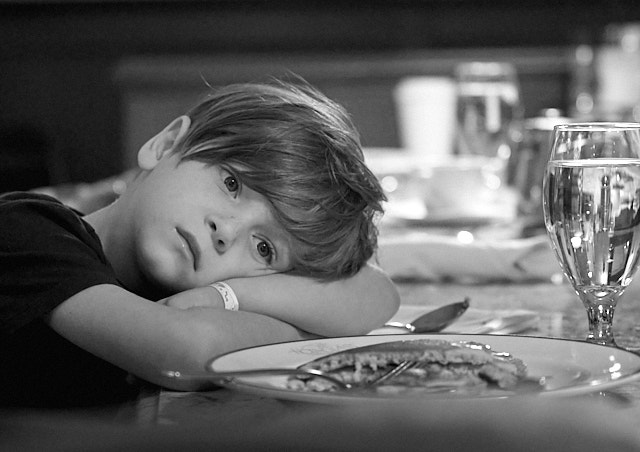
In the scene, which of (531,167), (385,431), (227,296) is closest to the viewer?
(385,431)

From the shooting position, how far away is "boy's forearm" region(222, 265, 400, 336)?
0.90m

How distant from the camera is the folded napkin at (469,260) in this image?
4.24ft

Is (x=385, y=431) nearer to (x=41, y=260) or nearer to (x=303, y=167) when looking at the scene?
(x=41, y=260)

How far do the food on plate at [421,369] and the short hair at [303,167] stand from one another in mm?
291

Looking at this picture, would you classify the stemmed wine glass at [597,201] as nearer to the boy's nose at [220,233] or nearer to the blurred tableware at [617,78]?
the boy's nose at [220,233]

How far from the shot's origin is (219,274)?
0.93 metres

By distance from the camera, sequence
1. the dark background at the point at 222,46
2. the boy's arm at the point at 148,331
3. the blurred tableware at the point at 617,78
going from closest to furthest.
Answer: the boy's arm at the point at 148,331 → the blurred tableware at the point at 617,78 → the dark background at the point at 222,46

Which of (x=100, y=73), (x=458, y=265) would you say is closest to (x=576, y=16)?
(x=100, y=73)

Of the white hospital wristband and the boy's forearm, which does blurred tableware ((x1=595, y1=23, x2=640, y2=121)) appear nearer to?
the boy's forearm

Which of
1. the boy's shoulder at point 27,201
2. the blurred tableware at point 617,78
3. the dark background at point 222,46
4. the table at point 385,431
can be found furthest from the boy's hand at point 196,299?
the dark background at point 222,46

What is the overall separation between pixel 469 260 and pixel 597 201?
0.52m

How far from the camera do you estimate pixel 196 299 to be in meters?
0.86

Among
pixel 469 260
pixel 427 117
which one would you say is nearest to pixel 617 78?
pixel 427 117

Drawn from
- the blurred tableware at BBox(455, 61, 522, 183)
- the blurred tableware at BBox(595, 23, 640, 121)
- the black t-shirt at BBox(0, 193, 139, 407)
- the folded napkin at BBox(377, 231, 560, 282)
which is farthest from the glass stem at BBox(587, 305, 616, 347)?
the blurred tableware at BBox(595, 23, 640, 121)
